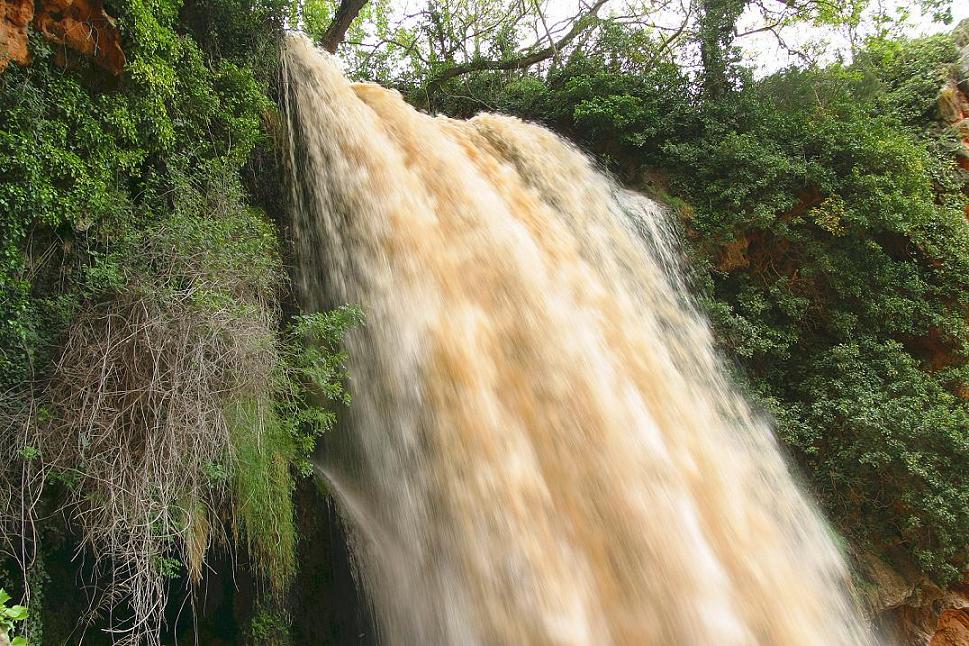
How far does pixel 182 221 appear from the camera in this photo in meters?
4.21

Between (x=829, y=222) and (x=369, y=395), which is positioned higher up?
(x=829, y=222)

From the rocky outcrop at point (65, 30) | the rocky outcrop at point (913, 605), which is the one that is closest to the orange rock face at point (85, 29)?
the rocky outcrop at point (65, 30)

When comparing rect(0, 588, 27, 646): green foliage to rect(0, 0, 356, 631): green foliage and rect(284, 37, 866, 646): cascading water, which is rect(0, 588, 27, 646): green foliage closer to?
rect(0, 0, 356, 631): green foliage

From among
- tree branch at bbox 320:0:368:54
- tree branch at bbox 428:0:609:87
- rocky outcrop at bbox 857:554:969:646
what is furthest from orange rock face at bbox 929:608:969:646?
tree branch at bbox 320:0:368:54

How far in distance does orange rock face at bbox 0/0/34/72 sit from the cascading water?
255cm

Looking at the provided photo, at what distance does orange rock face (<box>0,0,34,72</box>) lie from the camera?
3529 mm

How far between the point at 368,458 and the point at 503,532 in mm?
1364

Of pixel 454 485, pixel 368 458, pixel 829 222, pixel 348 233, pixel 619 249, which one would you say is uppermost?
pixel 829 222

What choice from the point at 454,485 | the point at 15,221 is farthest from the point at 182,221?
the point at 454,485

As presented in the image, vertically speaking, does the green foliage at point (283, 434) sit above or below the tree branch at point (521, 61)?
below

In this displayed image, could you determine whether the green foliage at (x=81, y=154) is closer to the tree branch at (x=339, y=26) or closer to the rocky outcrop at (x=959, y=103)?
the tree branch at (x=339, y=26)

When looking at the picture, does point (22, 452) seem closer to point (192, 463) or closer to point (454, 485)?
point (192, 463)

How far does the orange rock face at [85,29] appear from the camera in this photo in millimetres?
3867

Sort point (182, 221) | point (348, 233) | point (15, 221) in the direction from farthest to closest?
point (348, 233)
point (182, 221)
point (15, 221)
